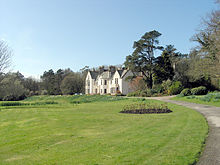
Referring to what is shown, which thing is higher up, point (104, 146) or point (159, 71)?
point (159, 71)

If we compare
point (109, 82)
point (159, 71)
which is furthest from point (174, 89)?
point (109, 82)

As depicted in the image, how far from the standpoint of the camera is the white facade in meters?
54.5

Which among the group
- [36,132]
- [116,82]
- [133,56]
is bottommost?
[36,132]

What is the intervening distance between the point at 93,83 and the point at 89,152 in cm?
6282

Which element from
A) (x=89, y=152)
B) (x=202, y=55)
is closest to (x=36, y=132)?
(x=89, y=152)

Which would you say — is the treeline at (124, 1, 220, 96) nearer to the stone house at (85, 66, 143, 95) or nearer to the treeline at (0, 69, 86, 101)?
the stone house at (85, 66, 143, 95)

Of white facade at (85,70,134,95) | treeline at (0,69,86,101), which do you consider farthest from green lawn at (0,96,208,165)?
treeline at (0,69,86,101)

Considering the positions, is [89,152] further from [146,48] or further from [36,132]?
[146,48]

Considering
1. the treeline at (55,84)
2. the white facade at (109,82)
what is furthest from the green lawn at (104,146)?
the treeline at (55,84)

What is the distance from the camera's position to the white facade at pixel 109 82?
54500 millimetres

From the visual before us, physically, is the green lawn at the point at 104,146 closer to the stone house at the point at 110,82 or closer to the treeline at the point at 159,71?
the treeline at the point at 159,71

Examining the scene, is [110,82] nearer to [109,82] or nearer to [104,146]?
[109,82]

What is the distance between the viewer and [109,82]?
200 ft

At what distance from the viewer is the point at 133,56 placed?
45781mm
